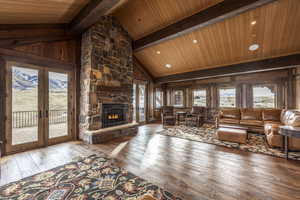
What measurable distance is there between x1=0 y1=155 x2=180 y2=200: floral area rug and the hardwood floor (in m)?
0.22

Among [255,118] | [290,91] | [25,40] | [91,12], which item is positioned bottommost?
[255,118]

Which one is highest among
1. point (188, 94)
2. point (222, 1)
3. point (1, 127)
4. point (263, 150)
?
point (222, 1)

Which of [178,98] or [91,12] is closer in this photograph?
[91,12]

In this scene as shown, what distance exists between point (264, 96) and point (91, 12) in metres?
8.04

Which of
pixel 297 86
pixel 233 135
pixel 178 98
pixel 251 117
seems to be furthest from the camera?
pixel 178 98

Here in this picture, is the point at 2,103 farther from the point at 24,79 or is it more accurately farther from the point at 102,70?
the point at 102,70

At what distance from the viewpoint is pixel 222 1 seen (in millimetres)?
3420

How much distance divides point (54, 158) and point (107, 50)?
148 inches

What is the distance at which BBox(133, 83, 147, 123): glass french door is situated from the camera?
7.17 meters

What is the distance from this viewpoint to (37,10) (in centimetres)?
291

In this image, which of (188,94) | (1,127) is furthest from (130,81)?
(188,94)

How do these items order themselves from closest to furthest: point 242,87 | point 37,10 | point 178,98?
1. point 37,10
2. point 242,87
3. point 178,98

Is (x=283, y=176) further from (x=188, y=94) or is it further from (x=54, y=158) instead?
(x=188, y=94)

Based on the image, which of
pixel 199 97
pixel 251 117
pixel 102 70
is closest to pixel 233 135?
pixel 251 117
